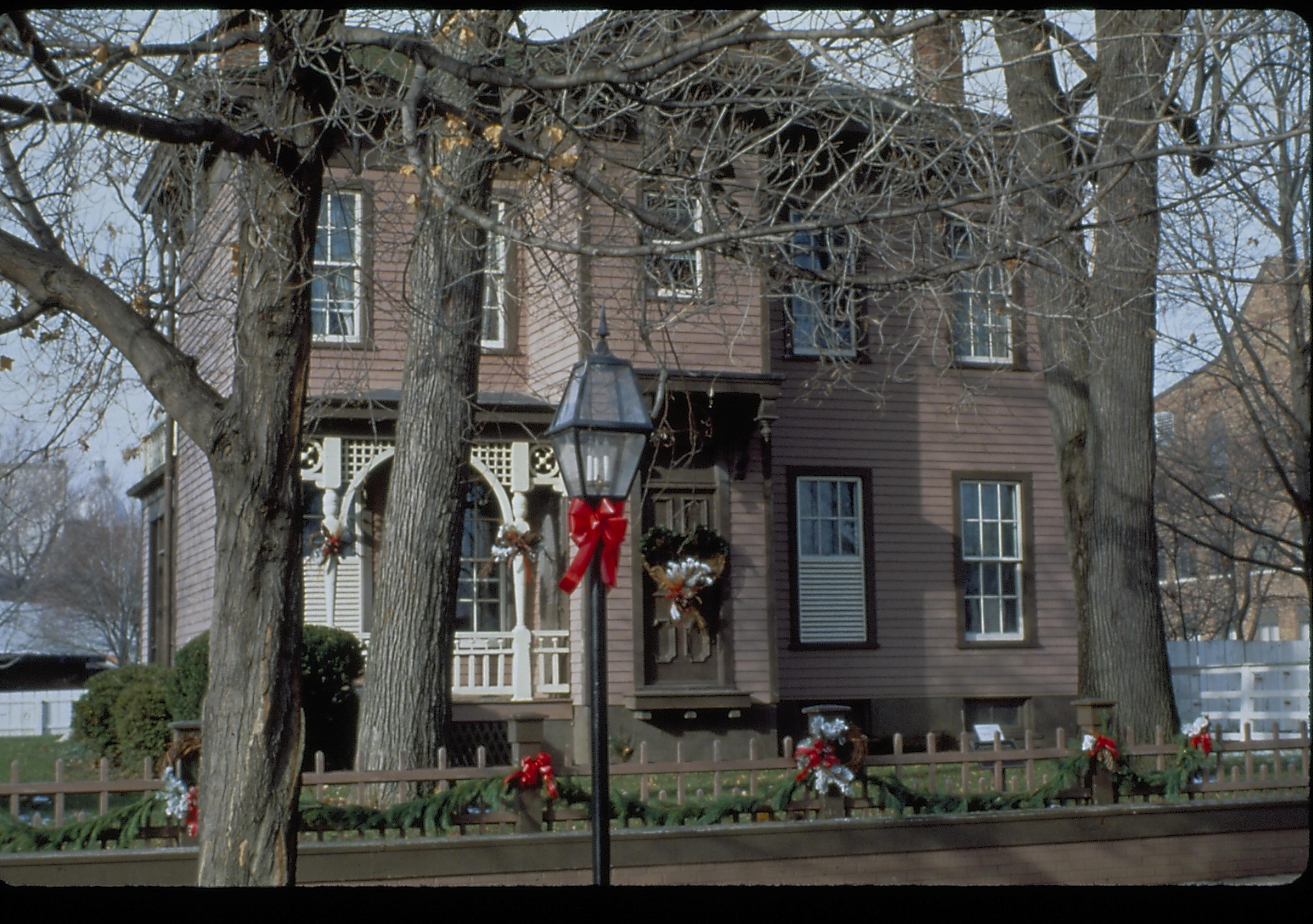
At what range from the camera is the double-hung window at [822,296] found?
361 inches

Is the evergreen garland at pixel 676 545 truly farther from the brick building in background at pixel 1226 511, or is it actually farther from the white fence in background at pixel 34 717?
the white fence in background at pixel 34 717

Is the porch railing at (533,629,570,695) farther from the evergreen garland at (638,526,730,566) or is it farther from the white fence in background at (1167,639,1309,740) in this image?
the white fence in background at (1167,639,1309,740)

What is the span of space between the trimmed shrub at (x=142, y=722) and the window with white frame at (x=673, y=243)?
7.38 m

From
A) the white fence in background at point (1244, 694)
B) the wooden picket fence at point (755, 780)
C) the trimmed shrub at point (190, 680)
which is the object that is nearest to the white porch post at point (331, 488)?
the trimmed shrub at point (190, 680)

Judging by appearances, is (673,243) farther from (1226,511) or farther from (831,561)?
(1226,511)

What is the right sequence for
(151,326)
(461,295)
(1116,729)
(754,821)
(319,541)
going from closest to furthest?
(151,326) < (754,821) < (461,295) < (1116,729) < (319,541)

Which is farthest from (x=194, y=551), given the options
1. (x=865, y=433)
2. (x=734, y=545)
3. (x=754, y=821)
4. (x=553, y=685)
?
(x=754, y=821)

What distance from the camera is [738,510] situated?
17.5 m

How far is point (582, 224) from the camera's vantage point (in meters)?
11.8

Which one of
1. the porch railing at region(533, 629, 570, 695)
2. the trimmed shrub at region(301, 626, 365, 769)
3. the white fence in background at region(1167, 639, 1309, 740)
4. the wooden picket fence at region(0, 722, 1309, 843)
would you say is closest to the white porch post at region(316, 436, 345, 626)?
the trimmed shrub at region(301, 626, 365, 769)

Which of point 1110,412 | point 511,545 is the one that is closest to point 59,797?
point 511,545

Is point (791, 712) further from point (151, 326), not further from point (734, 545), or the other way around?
point (151, 326)
